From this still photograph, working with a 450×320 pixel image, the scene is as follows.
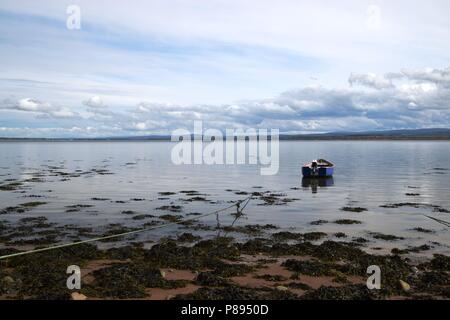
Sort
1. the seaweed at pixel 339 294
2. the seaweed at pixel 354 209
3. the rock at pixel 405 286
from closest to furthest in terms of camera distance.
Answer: the seaweed at pixel 339 294 < the rock at pixel 405 286 < the seaweed at pixel 354 209

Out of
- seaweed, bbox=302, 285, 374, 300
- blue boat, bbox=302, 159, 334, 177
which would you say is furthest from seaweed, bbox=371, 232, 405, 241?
blue boat, bbox=302, 159, 334, 177

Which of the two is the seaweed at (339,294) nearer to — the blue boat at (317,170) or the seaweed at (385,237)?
the seaweed at (385,237)

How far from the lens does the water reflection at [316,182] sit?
128 feet

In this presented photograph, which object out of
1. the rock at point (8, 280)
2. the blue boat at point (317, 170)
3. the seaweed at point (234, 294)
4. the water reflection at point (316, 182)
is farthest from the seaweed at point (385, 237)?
the blue boat at point (317, 170)

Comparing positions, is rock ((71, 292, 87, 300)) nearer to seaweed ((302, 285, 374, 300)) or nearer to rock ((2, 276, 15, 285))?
rock ((2, 276, 15, 285))

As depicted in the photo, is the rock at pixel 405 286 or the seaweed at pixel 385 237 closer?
the rock at pixel 405 286

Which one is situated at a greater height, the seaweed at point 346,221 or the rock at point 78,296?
the rock at point 78,296

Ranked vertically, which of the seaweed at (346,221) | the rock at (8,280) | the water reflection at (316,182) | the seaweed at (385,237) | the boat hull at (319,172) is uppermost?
the boat hull at (319,172)

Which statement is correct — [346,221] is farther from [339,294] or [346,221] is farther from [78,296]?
[78,296]

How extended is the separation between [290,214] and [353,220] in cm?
397

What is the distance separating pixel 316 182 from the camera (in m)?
42.0

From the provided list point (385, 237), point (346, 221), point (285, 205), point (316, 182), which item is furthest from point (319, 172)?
point (385, 237)

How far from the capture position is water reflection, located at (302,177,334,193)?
128 ft
